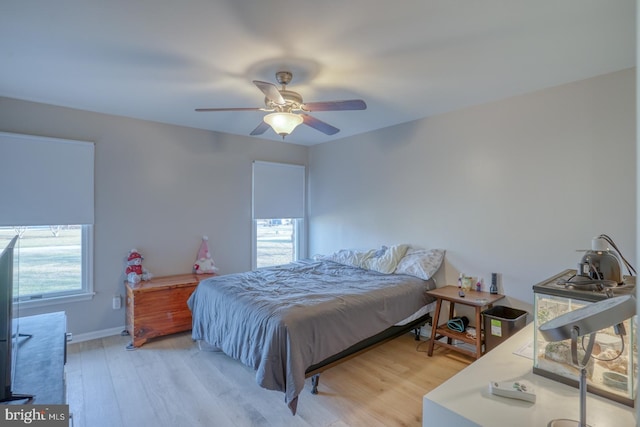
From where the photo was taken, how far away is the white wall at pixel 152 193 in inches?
132

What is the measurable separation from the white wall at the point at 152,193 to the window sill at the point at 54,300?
5 cm

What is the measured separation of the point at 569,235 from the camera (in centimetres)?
265

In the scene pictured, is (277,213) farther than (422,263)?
Yes

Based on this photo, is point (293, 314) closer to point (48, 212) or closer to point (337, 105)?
point (337, 105)

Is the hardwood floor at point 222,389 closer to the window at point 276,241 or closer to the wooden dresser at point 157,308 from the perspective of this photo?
the wooden dresser at point 157,308

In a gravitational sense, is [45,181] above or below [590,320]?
above

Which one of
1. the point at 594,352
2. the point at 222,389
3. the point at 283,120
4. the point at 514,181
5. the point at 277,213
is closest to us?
the point at 594,352

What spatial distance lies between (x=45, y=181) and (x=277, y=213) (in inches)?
109

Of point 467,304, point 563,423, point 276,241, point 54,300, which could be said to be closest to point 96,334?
point 54,300

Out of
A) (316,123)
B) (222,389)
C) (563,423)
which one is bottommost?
(222,389)

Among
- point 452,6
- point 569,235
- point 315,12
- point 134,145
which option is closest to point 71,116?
point 134,145

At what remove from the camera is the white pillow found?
3.37m

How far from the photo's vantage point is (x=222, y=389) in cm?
249

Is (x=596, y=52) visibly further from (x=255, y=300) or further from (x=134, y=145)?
(x=134, y=145)
